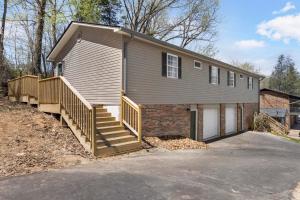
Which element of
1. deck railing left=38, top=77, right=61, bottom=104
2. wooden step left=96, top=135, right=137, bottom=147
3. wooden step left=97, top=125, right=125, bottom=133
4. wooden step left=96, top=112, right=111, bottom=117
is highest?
deck railing left=38, top=77, right=61, bottom=104

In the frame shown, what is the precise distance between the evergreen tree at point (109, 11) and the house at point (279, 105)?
21649mm

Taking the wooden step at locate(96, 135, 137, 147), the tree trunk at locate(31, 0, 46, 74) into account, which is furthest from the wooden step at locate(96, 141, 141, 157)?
the tree trunk at locate(31, 0, 46, 74)

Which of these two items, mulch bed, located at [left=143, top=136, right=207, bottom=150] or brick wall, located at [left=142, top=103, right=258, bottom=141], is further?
brick wall, located at [left=142, top=103, right=258, bottom=141]

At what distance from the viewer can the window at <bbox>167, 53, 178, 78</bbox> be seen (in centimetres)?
1622

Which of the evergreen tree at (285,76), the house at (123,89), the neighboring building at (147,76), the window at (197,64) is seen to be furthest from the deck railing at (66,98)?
the evergreen tree at (285,76)

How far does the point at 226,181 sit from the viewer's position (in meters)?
8.45

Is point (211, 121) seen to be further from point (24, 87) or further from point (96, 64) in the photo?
point (24, 87)

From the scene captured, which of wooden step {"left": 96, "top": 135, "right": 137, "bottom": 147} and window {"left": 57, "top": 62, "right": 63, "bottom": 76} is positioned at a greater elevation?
window {"left": 57, "top": 62, "right": 63, "bottom": 76}

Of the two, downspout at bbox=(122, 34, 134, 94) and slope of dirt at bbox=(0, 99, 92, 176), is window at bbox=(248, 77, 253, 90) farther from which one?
slope of dirt at bbox=(0, 99, 92, 176)

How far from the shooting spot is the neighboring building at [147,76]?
45.3 ft

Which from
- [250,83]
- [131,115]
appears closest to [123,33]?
[131,115]

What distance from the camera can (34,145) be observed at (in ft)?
33.8

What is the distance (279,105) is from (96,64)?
32.0 m

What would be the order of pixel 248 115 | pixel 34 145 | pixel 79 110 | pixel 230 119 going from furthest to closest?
1. pixel 248 115
2. pixel 230 119
3. pixel 79 110
4. pixel 34 145
